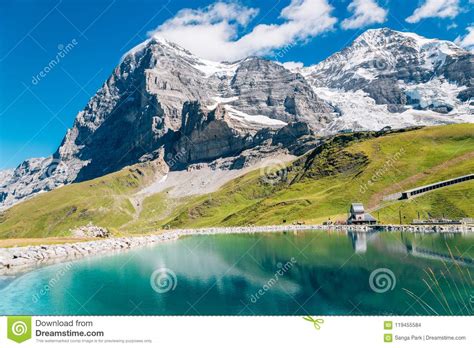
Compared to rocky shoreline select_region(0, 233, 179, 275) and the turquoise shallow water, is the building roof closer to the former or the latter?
the turquoise shallow water

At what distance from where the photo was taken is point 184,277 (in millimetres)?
48938

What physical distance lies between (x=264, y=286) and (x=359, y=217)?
97.9 m

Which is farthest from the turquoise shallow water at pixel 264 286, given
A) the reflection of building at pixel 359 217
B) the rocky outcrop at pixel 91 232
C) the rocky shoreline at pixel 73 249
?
the reflection of building at pixel 359 217

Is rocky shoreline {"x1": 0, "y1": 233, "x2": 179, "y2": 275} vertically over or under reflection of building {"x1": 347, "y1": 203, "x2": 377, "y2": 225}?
under

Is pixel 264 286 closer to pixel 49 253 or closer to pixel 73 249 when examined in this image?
pixel 49 253

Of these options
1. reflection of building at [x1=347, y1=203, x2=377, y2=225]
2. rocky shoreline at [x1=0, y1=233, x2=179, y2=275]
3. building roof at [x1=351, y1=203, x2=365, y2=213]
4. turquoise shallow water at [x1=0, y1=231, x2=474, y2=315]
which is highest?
building roof at [x1=351, y1=203, x2=365, y2=213]

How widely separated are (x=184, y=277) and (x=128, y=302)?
12122 millimetres

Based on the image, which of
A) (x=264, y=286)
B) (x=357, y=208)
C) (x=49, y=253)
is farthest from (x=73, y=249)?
(x=357, y=208)

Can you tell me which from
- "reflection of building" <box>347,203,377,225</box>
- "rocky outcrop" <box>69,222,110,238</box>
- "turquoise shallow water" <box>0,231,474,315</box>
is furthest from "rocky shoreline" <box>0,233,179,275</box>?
"reflection of building" <box>347,203,377,225</box>

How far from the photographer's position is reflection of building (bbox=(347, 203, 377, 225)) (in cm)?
13068

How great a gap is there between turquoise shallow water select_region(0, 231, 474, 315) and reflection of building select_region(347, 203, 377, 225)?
63.6 m

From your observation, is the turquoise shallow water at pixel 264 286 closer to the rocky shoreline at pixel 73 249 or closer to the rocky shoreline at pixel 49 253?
the rocky shoreline at pixel 49 253
